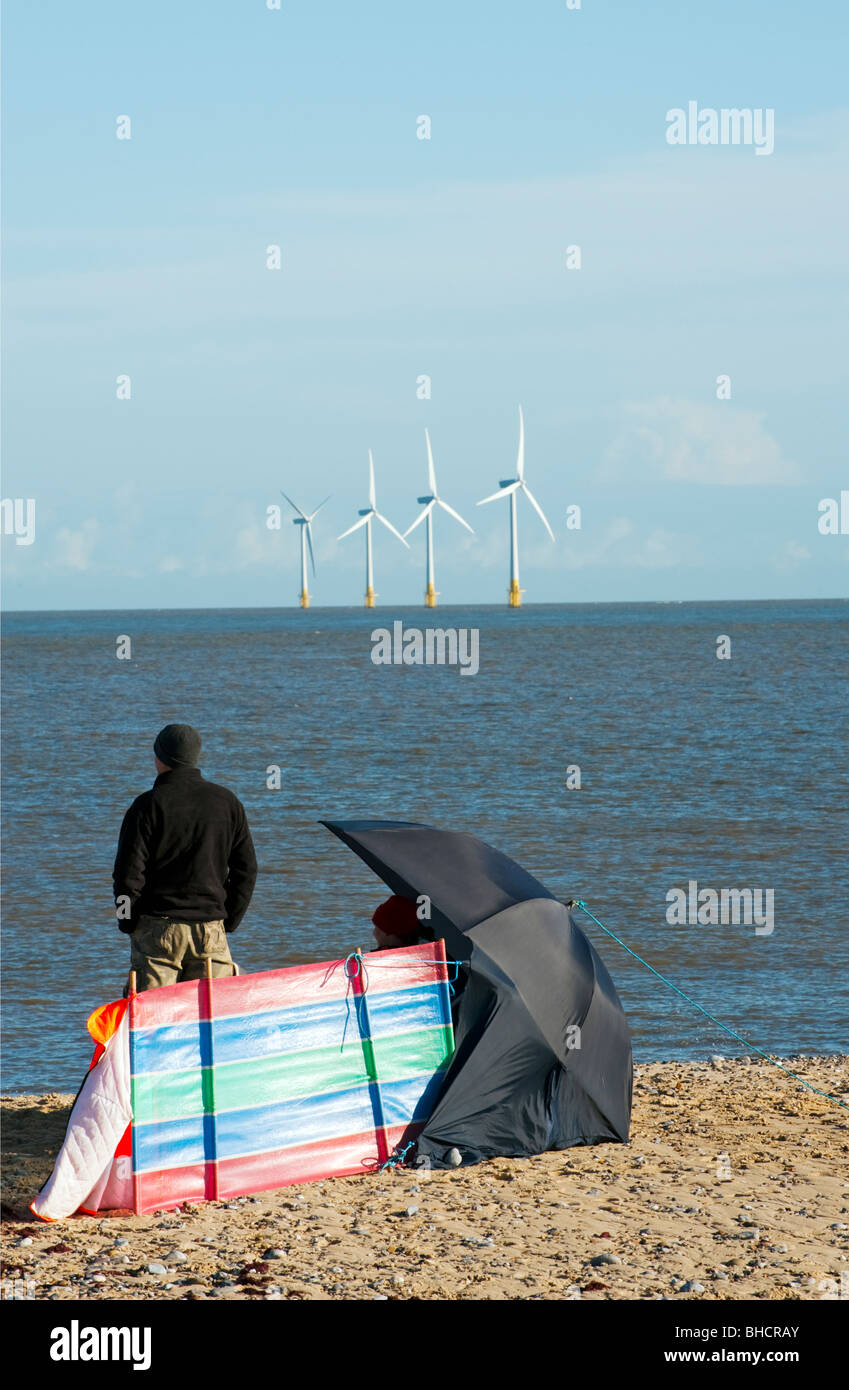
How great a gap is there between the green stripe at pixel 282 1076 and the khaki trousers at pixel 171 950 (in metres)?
0.55

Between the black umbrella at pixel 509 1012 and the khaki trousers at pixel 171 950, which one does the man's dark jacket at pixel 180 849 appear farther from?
the black umbrella at pixel 509 1012

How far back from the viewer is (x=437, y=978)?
28.5 feet

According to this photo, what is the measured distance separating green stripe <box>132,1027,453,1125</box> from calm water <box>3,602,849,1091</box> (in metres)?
3.92

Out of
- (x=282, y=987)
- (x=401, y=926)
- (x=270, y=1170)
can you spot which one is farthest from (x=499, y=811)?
(x=270, y=1170)

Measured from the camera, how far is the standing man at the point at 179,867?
8008 millimetres

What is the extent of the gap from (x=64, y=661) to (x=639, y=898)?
83.5m

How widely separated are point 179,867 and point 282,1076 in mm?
1250

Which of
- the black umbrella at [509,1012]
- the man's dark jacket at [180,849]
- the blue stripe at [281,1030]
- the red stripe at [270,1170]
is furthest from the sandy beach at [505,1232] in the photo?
the man's dark jacket at [180,849]

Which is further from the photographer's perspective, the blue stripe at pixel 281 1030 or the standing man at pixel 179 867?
the standing man at pixel 179 867

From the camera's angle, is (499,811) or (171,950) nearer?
(171,950)

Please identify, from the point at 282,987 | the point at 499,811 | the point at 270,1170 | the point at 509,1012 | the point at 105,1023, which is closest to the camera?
the point at 105,1023

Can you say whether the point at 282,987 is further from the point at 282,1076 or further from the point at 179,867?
the point at 179,867

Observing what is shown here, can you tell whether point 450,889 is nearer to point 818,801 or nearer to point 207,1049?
point 207,1049

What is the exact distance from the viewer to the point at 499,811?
90.6ft
